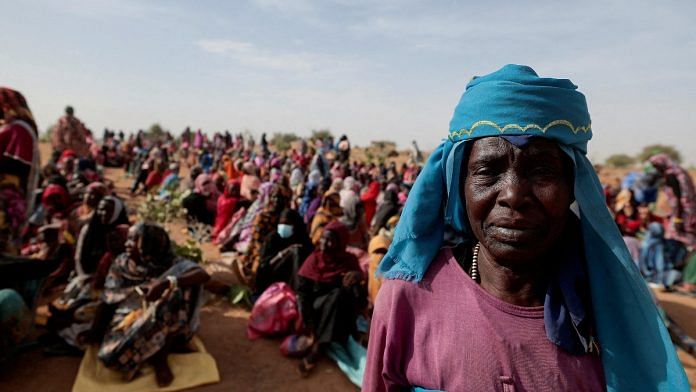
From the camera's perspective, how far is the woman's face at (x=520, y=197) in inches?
45.4

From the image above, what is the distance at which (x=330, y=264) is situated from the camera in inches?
198

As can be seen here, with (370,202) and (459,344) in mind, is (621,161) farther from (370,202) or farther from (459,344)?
(459,344)

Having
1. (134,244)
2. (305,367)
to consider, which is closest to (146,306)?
(134,244)

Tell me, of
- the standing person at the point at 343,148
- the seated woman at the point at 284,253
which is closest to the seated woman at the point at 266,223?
the seated woman at the point at 284,253

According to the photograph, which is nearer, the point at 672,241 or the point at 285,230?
the point at 285,230

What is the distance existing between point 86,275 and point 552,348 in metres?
5.59

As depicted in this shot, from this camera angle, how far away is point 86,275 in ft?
17.5

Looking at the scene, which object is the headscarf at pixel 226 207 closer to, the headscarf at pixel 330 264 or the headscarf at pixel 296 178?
the headscarf at pixel 296 178

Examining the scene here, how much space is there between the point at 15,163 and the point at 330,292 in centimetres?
341

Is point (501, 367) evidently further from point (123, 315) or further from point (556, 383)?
point (123, 315)

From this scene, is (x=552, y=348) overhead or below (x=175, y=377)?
overhead

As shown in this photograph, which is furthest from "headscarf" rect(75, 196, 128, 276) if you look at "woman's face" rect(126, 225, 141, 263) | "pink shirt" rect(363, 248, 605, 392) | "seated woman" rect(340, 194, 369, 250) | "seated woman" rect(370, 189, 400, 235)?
"pink shirt" rect(363, 248, 605, 392)

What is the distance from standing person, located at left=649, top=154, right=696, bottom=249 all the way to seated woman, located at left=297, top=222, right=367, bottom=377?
6027mm

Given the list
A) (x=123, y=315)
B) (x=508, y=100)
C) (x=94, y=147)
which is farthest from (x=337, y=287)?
(x=94, y=147)
